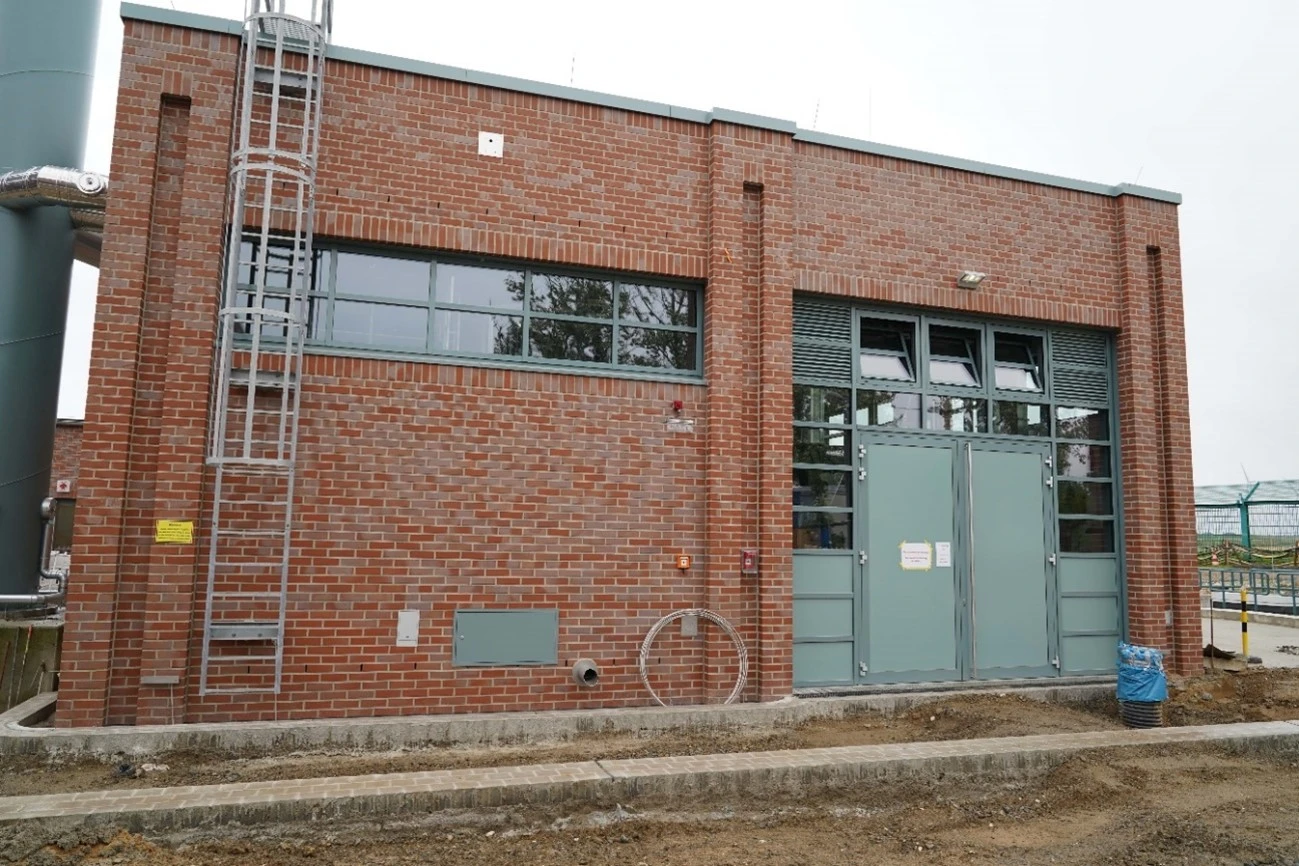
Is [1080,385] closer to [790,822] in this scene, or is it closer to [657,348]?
[657,348]

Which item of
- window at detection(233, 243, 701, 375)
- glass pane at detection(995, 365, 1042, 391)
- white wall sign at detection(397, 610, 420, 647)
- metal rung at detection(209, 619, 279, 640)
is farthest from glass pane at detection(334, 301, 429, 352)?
glass pane at detection(995, 365, 1042, 391)

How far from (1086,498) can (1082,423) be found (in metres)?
0.89

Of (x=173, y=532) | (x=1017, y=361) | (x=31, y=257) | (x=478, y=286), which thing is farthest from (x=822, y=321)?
(x=31, y=257)

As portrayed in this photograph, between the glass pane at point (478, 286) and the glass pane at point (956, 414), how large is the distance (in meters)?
4.64

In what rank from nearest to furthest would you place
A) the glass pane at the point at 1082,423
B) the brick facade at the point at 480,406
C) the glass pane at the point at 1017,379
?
the brick facade at the point at 480,406, the glass pane at the point at 1017,379, the glass pane at the point at 1082,423

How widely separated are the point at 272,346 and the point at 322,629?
7.85 ft

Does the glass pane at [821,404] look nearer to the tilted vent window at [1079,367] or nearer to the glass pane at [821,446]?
the glass pane at [821,446]

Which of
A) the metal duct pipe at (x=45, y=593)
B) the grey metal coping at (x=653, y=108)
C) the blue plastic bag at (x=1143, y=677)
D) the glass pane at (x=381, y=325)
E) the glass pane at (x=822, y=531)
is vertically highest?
the grey metal coping at (x=653, y=108)

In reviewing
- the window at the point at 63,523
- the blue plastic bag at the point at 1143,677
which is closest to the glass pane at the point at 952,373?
the blue plastic bag at the point at 1143,677

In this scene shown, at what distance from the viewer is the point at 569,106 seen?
8555 millimetres

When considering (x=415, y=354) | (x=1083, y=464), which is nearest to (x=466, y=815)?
(x=415, y=354)

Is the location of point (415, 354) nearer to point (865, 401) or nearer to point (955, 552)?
point (865, 401)

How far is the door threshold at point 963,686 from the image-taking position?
8906 mm

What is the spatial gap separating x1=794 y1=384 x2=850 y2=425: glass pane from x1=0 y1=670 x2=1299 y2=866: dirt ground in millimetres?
3146
